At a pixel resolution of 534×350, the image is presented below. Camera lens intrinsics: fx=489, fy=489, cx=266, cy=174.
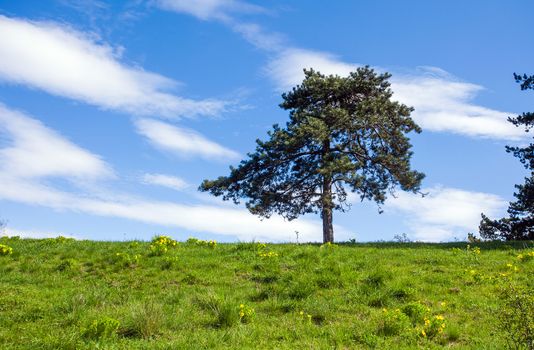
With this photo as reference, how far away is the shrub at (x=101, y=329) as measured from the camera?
8867mm

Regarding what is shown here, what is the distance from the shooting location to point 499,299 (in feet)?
38.7

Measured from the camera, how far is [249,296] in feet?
39.9

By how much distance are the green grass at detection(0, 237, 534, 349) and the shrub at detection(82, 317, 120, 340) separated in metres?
0.02

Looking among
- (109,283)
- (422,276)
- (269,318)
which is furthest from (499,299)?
(109,283)

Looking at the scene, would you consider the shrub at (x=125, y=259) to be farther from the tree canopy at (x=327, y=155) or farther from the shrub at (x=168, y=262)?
the tree canopy at (x=327, y=155)

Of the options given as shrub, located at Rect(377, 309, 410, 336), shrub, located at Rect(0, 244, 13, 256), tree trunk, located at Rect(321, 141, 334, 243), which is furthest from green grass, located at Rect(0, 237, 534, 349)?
tree trunk, located at Rect(321, 141, 334, 243)

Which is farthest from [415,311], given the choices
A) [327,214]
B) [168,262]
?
[327,214]

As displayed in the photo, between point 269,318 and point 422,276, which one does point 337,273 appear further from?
point 269,318

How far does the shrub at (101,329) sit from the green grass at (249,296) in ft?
0.07

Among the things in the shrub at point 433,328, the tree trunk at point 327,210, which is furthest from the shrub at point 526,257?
the tree trunk at point 327,210

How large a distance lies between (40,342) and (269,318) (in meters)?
4.51

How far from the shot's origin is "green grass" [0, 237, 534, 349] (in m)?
9.32

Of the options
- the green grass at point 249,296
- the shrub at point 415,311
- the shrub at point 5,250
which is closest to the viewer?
the green grass at point 249,296

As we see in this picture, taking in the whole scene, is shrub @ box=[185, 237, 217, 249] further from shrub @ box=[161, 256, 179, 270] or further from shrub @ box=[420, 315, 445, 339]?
shrub @ box=[420, 315, 445, 339]
